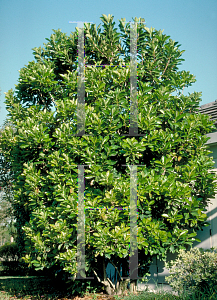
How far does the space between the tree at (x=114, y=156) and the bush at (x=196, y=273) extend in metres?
0.41

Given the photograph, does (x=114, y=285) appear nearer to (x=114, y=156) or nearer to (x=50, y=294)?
(x=50, y=294)

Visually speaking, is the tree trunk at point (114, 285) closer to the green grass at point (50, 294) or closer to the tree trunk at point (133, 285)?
the tree trunk at point (133, 285)

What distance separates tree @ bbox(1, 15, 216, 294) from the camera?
548 centimetres

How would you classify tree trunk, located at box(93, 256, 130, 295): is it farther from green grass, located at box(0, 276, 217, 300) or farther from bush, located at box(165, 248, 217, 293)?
bush, located at box(165, 248, 217, 293)

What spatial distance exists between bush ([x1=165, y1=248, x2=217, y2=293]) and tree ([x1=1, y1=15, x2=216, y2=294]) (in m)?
0.41

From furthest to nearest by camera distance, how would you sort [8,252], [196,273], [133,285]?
[8,252] < [133,285] < [196,273]

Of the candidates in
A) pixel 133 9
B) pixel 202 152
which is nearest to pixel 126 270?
pixel 202 152

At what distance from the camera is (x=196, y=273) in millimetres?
5305

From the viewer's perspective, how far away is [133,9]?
6840 mm

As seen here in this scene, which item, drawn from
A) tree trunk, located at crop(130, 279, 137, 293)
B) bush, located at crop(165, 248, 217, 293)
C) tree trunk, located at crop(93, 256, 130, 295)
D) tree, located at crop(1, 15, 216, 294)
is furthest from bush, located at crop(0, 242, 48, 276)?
bush, located at crop(165, 248, 217, 293)

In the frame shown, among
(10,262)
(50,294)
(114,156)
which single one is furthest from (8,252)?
(114,156)

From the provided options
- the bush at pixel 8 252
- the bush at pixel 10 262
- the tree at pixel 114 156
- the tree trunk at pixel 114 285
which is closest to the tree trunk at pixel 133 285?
the tree trunk at pixel 114 285

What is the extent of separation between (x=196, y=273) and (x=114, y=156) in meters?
3.00

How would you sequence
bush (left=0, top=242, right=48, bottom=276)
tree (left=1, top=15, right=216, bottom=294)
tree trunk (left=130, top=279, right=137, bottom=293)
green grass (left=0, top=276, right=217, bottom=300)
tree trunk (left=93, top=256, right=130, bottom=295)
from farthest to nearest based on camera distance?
bush (left=0, top=242, right=48, bottom=276) < tree trunk (left=130, top=279, right=137, bottom=293) < tree trunk (left=93, top=256, right=130, bottom=295) < tree (left=1, top=15, right=216, bottom=294) < green grass (left=0, top=276, right=217, bottom=300)
